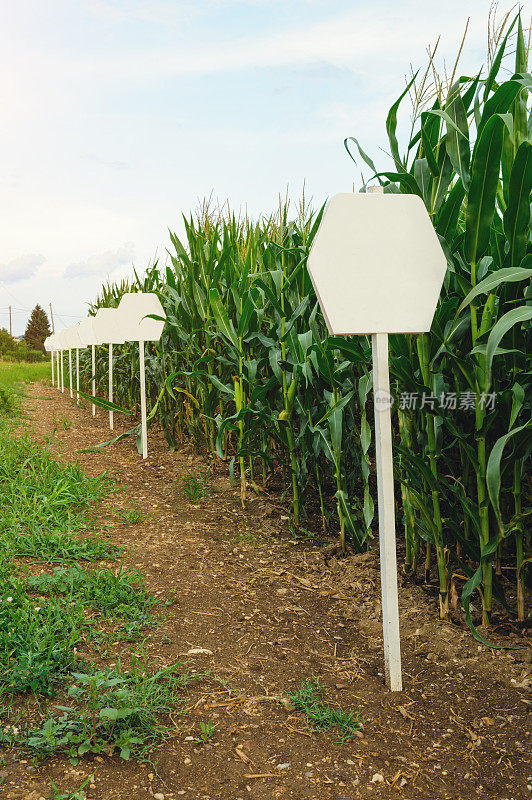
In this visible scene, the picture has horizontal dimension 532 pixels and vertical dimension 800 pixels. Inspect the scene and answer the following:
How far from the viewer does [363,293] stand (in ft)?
6.39

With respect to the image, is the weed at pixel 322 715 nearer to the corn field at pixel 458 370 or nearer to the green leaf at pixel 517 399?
the corn field at pixel 458 370

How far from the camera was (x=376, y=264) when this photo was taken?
76.9 inches

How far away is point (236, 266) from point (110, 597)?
8.60ft

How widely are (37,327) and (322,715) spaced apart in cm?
5292

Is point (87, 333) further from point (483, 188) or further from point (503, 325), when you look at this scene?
point (503, 325)

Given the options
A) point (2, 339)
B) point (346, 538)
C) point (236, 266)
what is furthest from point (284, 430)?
point (2, 339)

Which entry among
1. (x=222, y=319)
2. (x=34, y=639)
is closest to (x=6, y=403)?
(x=222, y=319)

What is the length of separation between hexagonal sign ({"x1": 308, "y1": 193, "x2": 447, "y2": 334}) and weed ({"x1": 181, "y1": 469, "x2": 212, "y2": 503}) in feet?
8.47

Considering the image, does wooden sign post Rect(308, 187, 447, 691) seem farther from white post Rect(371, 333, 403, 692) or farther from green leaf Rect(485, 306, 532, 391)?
green leaf Rect(485, 306, 532, 391)

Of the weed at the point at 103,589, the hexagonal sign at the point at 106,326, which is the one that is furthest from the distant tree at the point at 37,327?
the weed at the point at 103,589

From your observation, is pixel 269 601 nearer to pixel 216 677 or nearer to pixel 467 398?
pixel 216 677

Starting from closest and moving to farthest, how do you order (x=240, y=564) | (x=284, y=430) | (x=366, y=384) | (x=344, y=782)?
(x=344, y=782), (x=366, y=384), (x=240, y=564), (x=284, y=430)

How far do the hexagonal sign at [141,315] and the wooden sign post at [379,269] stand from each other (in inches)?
142

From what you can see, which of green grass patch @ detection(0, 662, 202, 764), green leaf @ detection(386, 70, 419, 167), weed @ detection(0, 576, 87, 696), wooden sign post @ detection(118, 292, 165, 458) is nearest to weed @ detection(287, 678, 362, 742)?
green grass patch @ detection(0, 662, 202, 764)
